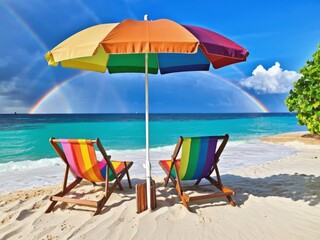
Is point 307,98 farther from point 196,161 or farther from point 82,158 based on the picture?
point 82,158

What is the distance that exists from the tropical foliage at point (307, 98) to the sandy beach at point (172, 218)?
6.39 metres

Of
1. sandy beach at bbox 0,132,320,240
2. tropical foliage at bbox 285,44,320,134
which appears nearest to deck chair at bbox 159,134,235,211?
sandy beach at bbox 0,132,320,240

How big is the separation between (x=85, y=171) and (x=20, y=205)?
1036 millimetres

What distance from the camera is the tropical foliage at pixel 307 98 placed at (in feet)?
32.6

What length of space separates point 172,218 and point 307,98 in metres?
10.6

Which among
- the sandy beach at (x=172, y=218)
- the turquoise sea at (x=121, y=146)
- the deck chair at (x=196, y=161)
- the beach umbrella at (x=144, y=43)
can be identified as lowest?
the turquoise sea at (x=121, y=146)

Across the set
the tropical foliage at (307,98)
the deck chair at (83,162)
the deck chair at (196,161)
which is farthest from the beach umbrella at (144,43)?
the tropical foliage at (307,98)

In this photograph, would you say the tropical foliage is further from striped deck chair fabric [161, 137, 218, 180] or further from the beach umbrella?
the beach umbrella

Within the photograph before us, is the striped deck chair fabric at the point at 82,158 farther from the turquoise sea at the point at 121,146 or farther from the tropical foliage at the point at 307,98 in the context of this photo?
the tropical foliage at the point at 307,98

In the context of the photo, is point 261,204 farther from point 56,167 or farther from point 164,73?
point 56,167

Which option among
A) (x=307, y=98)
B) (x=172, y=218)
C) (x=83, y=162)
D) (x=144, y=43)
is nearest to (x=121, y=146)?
(x=307, y=98)

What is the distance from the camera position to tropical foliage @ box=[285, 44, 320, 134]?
9.94 m

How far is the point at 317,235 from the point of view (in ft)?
9.63

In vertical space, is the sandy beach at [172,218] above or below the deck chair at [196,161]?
below
